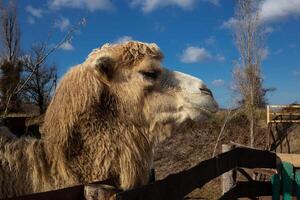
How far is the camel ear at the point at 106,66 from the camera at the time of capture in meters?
3.93

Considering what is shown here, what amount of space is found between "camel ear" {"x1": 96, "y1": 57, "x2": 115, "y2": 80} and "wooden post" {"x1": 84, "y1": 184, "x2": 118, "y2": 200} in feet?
4.96

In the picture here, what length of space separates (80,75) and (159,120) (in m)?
0.80

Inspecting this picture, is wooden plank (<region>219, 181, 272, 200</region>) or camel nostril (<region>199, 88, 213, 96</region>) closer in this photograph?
camel nostril (<region>199, 88, 213, 96</region>)

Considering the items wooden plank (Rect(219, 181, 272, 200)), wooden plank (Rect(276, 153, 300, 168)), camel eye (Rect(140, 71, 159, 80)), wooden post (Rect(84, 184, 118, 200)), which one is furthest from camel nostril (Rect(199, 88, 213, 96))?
wooden plank (Rect(276, 153, 300, 168))

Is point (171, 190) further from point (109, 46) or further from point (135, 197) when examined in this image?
point (109, 46)

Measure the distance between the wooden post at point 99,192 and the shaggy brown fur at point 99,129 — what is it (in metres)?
0.96

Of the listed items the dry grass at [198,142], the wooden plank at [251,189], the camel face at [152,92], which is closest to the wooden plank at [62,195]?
the camel face at [152,92]

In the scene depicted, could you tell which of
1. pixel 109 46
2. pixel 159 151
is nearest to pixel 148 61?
pixel 109 46

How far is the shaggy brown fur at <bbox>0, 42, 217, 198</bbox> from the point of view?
11.4ft

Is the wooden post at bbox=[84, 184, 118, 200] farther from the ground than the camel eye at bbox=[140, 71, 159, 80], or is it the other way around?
the camel eye at bbox=[140, 71, 159, 80]

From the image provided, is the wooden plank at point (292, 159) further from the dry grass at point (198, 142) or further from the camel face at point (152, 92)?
the dry grass at point (198, 142)

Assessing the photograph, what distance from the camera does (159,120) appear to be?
13.7ft

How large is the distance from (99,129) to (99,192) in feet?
4.29

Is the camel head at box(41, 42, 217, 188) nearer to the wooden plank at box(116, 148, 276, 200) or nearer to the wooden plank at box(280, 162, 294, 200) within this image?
the wooden plank at box(116, 148, 276, 200)
